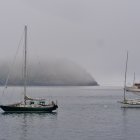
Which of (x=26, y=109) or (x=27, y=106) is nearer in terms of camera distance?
(x=26, y=109)

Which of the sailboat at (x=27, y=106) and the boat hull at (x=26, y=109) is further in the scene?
the boat hull at (x=26, y=109)

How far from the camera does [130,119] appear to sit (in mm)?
99625

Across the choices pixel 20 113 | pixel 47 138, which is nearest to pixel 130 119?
pixel 20 113

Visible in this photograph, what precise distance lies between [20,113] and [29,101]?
4560mm

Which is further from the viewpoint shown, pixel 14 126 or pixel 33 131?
pixel 14 126

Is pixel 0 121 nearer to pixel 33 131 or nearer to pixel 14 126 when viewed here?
pixel 14 126

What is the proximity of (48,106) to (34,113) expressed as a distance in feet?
14.1

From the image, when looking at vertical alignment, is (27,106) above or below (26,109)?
above

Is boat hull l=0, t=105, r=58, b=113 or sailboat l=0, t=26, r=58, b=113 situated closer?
sailboat l=0, t=26, r=58, b=113

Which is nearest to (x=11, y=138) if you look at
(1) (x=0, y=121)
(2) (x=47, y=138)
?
(2) (x=47, y=138)

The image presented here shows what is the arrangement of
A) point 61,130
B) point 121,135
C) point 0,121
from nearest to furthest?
1. point 121,135
2. point 61,130
3. point 0,121

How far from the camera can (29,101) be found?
110 meters

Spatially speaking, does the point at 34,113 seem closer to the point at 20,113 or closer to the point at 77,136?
the point at 20,113

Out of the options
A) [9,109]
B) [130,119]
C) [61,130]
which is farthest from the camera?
[9,109]
